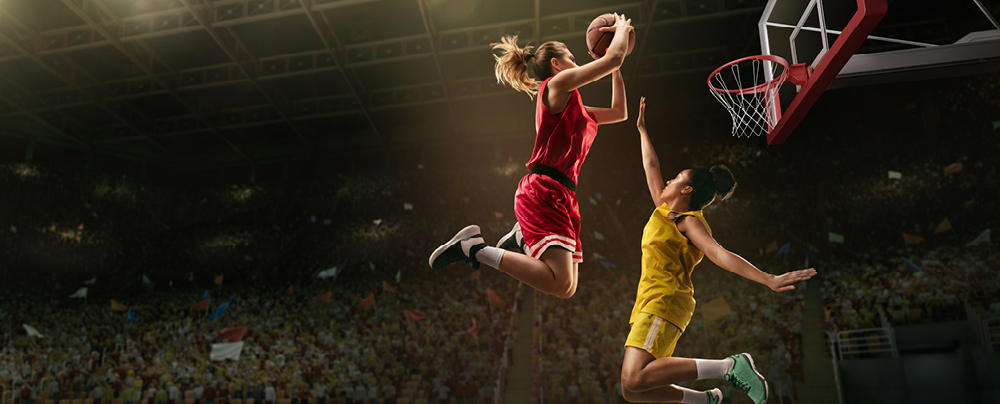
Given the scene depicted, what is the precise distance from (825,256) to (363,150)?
46.8 ft

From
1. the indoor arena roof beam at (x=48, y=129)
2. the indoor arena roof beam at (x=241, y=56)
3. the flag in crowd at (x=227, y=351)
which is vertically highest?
the indoor arena roof beam at (x=241, y=56)

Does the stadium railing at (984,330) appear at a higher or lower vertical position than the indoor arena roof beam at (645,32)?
lower

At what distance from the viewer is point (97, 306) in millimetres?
15711

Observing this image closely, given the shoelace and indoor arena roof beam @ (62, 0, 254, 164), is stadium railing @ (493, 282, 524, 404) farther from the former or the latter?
indoor arena roof beam @ (62, 0, 254, 164)

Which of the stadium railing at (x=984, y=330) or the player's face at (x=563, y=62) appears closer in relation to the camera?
the player's face at (x=563, y=62)

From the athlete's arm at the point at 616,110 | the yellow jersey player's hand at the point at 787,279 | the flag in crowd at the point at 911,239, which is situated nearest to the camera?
the yellow jersey player's hand at the point at 787,279

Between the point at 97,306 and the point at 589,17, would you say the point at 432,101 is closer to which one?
the point at 589,17

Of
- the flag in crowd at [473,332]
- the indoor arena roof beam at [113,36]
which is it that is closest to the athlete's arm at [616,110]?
the flag in crowd at [473,332]

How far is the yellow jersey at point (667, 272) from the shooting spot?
2883mm

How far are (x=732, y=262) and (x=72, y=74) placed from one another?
55.6 feet

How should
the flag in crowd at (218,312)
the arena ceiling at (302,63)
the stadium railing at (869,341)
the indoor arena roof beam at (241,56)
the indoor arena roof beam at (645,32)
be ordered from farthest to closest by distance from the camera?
the flag in crowd at (218,312) → the arena ceiling at (302,63) → the indoor arena roof beam at (241,56) → the indoor arena roof beam at (645,32) → the stadium railing at (869,341)

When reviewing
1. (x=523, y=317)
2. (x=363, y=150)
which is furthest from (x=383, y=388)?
(x=363, y=150)

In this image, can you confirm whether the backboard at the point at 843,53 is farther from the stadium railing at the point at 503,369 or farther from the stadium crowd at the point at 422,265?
the stadium railing at the point at 503,369

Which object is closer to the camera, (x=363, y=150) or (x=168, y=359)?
(x=168, y=359)
